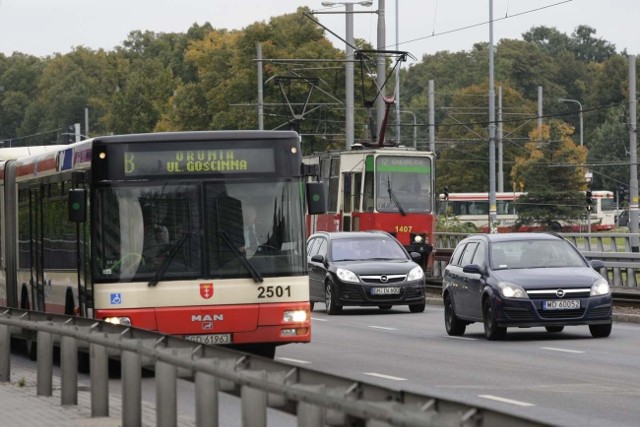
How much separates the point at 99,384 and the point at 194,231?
15.9 ft

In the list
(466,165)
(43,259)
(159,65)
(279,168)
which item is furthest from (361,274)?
(159,65)

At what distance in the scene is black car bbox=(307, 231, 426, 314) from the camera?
3219 cm

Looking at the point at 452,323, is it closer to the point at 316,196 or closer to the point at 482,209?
→ the point at 316,196

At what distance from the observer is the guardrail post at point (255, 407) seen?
349 inches

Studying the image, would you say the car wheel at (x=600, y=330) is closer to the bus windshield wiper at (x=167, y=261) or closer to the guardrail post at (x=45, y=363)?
the bus windshield wiper at (x=167, y=261)

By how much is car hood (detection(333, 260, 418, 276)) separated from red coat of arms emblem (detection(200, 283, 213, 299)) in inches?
559

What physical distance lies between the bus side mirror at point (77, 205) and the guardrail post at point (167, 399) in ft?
23.5

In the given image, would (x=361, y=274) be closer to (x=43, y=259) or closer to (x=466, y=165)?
(x=43, y=259)

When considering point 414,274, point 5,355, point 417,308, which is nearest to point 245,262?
point 5,355

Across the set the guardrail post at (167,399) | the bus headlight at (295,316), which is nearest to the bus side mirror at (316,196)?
the bus headlight at (295,316)

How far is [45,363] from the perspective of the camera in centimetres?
1540

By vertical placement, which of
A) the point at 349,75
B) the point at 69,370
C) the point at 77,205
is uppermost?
the point at 349,75

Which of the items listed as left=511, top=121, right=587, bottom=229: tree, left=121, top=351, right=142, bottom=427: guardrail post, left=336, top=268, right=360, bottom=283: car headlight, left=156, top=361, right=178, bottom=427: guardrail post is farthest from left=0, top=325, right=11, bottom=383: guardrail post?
left=511, top=121, right=587, bottom=229: tree

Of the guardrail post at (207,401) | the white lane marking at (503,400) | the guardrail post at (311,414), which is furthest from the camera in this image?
the white lane marking at (503,400)
